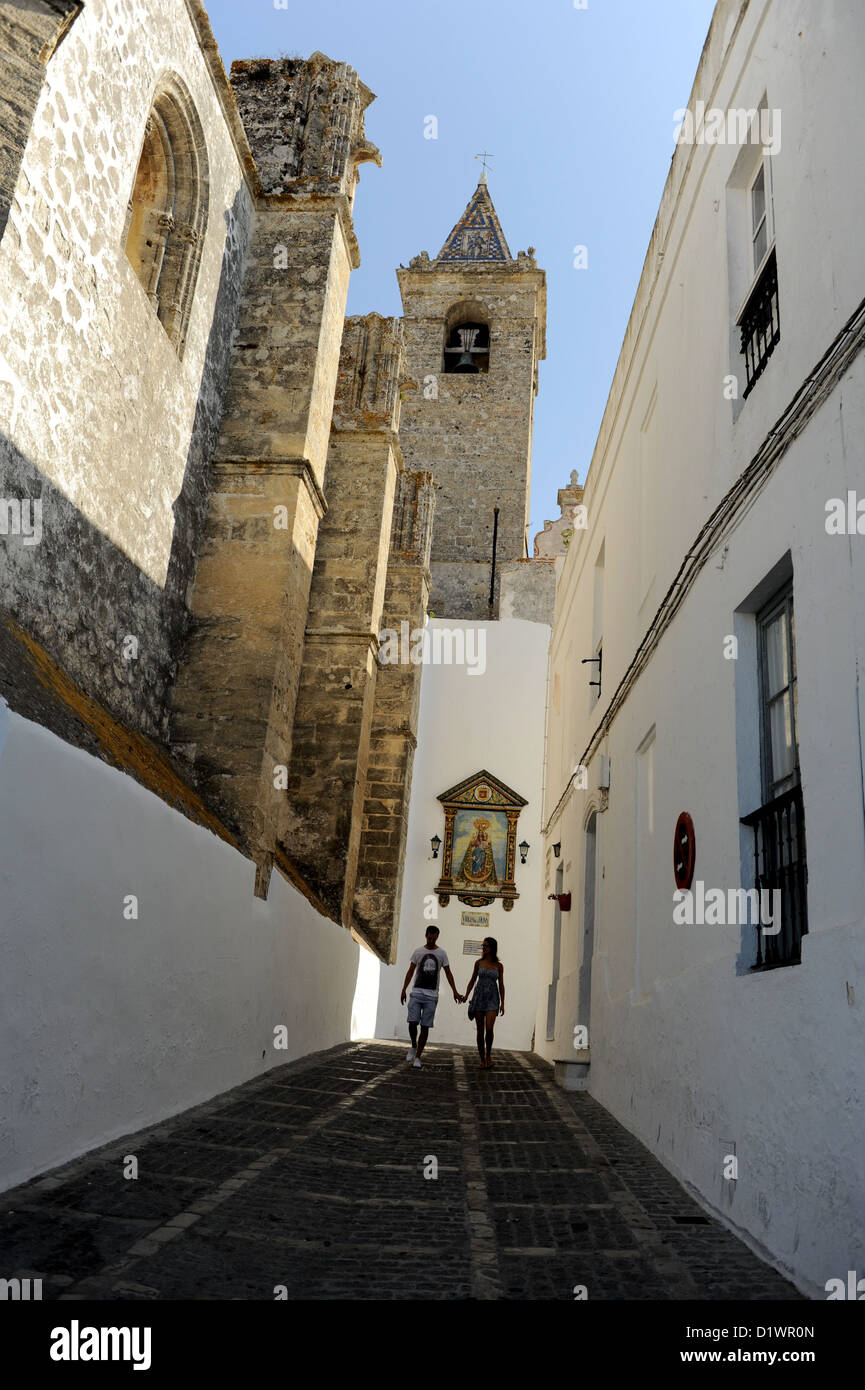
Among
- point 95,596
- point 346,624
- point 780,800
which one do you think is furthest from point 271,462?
point 780,800

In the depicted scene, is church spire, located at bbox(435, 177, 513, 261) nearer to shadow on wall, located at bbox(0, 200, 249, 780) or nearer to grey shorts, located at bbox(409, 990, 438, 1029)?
shadow on wall, located at bbox(0, 200, 249, 780)

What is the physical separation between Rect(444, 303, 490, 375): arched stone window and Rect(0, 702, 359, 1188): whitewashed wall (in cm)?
2551

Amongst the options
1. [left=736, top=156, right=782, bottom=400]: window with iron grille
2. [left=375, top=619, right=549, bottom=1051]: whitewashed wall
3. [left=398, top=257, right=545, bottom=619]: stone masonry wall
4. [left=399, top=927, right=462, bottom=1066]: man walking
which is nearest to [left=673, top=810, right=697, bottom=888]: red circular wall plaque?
[left=736, top=156, right=782, bottom=400]: window with iron grille

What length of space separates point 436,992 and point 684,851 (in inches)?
171

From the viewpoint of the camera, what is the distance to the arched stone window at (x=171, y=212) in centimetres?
829

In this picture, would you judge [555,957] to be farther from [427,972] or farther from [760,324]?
[760,324]

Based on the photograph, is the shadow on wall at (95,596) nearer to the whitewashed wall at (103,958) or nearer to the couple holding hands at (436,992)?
the whitewashed wall at (103,958)

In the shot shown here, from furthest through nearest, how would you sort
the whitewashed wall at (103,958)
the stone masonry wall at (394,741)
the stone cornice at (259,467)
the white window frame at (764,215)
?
the stone masonry wall at (394,741) < the stone cornice at (259,467) < the white window frame at (764,215) < the whitewashed wall at (103,958)

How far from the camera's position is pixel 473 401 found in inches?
1174

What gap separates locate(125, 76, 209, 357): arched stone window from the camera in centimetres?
829

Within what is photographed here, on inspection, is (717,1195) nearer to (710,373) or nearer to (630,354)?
(710,373)

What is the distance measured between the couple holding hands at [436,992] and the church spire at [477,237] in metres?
26.1

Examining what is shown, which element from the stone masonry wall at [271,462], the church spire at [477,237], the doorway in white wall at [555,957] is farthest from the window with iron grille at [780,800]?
the church spire at [477,237]
